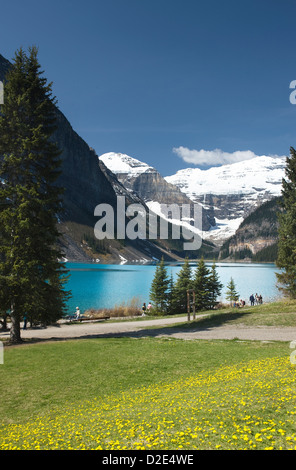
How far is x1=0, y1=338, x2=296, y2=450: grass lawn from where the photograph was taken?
6805 mm

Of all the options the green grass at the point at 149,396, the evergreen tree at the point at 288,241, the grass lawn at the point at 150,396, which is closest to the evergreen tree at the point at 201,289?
the evergreen tree at the point at 288,241

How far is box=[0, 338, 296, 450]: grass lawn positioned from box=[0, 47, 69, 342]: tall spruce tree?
4226 millimetres

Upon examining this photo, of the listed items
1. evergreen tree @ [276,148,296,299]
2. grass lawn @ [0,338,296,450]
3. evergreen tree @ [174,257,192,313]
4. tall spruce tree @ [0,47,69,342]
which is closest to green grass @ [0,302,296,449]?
grass lawn @ [0,338,296,450]

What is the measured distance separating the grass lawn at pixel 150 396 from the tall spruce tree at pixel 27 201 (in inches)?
166

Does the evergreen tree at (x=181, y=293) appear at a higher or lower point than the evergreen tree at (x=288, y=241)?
lower

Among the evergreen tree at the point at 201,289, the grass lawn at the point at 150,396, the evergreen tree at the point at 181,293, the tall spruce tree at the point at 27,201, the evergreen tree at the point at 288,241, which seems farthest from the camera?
the evergreen tree at the point at 201,289

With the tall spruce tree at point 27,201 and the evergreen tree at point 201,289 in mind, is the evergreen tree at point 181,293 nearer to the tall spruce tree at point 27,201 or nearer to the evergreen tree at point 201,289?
the evergreen tree at point 201,289

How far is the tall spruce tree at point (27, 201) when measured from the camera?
73.9 feet

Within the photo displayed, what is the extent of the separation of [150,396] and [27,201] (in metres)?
16.8

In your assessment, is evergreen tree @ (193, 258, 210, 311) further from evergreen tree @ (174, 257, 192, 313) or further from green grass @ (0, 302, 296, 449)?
green grass @ (0, 302, 296, 449)

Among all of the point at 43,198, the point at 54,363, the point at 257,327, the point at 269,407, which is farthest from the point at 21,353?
the point at 257,327

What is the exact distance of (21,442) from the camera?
25.7 feet

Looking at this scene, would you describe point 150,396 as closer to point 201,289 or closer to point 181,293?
point 181,293
